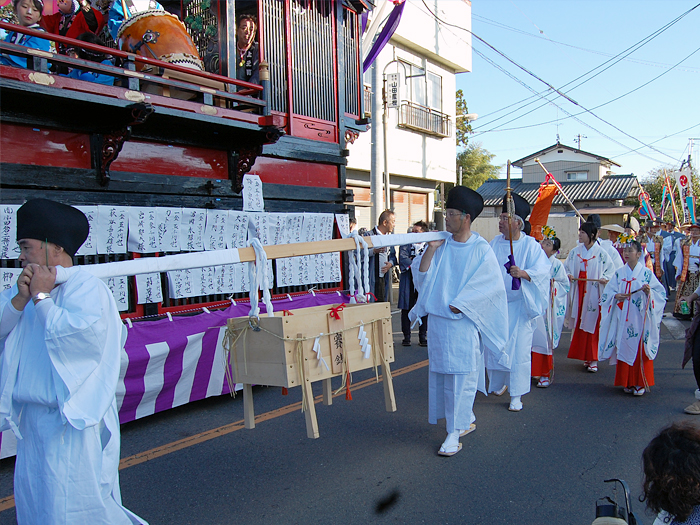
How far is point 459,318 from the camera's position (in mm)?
4527

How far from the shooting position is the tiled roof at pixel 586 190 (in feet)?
107

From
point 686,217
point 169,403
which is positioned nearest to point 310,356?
point 169,403

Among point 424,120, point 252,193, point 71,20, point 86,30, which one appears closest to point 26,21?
point 86,30

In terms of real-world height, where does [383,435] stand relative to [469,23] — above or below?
below

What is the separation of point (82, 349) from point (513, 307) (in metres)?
4.37

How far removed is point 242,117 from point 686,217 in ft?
59.8

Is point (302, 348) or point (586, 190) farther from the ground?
point (586, 190)

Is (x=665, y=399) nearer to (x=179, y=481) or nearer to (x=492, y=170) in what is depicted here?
(x=179, y=481)

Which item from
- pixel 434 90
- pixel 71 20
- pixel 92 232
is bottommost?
pixel 92 232

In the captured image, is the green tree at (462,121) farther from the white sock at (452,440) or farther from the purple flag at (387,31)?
the white sock at (452,440)

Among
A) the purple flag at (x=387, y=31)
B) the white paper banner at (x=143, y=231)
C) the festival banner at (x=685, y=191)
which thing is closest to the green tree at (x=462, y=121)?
the festival banner at (x=685, y=191)

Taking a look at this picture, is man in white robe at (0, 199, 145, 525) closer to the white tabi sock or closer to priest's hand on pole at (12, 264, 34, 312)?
priest's hand on pole at (12, 264, 34, 312)

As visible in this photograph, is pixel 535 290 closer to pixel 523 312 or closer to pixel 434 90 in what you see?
pixel 523 312

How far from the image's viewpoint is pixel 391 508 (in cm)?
360
